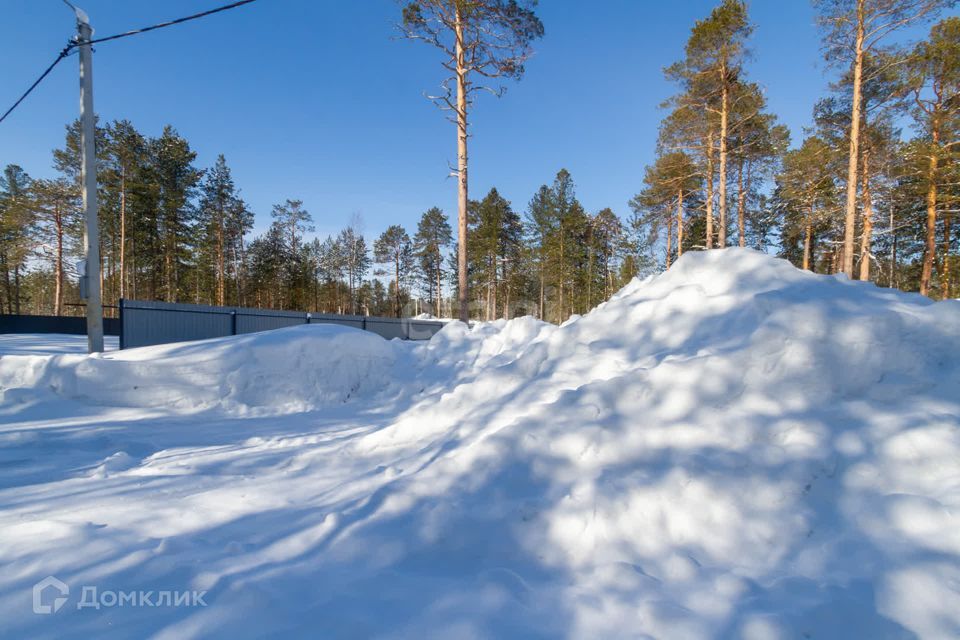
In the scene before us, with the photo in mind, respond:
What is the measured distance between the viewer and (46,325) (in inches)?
756

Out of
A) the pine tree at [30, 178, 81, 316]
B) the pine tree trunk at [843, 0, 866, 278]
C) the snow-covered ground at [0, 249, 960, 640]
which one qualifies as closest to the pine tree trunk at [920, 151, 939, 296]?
the pine tree trunk at [843, 0, 866, 278]

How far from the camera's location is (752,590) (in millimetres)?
1978

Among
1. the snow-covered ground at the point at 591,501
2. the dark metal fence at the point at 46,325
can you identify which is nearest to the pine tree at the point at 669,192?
the snow-covered ground at the point at 591,501

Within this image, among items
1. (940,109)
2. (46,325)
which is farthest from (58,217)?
(940,109)

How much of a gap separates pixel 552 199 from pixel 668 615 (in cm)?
3204

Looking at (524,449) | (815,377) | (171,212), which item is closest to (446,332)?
(524,449)

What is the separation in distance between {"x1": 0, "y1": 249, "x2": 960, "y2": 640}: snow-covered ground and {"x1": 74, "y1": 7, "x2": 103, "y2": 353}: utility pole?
10.6ft

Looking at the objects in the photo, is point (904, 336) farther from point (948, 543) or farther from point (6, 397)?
point (6, 397)

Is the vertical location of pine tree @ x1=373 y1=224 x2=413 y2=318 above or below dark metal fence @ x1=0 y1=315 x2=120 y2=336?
above

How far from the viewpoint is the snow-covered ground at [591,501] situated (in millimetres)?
1854

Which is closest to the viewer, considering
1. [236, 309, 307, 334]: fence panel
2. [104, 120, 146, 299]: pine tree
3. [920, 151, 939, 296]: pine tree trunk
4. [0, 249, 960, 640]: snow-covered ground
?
Result: [0, 249, 960, 640]: snow-covered ground

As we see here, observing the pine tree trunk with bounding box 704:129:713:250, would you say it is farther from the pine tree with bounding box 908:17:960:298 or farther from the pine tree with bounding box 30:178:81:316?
the pine tree with bounding box 30:178:81:316

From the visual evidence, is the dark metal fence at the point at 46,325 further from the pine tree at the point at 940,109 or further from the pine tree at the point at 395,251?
the pine tree at the point at 940,109

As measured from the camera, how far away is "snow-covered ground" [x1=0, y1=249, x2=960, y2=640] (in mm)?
1854
